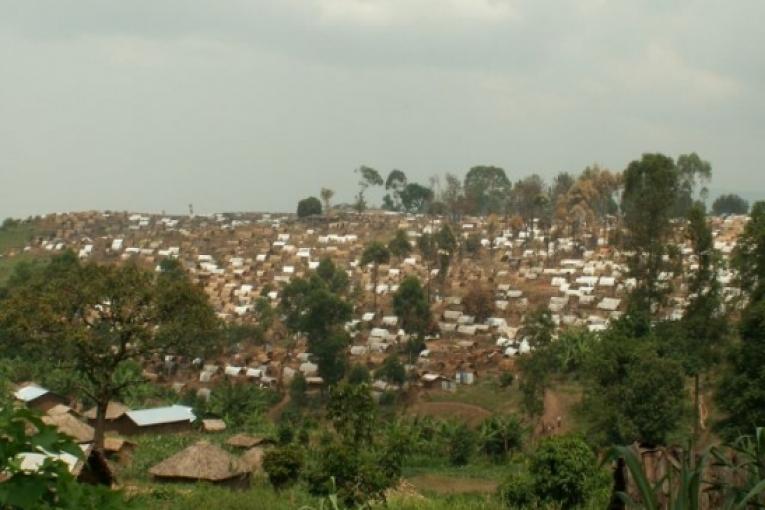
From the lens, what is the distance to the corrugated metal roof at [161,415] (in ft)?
88.2

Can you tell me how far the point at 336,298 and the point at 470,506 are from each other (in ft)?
92.5

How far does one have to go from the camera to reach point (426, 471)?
2281 centimetres

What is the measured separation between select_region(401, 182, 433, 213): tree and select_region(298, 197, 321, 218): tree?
43.5 ft

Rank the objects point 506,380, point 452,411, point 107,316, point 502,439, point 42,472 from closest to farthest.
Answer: point 42,472, point 107,316, point 502,439, point 452,411, point 506,380

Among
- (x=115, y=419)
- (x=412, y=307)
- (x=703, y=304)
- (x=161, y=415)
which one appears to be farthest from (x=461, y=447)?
→ (x=412, y=307)

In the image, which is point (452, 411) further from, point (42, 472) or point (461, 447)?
point (42, 472)

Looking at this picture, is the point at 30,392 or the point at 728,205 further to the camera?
the point at 728,205

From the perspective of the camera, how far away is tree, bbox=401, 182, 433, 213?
8656 centimetres

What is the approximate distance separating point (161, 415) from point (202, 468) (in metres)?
10.6

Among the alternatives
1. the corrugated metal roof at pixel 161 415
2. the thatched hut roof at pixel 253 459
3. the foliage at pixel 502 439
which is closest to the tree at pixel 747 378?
the foliage at pixel 502 439

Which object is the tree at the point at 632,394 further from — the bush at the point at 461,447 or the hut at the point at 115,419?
the hut at the point at 115,419

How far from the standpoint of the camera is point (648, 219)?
25.2 m

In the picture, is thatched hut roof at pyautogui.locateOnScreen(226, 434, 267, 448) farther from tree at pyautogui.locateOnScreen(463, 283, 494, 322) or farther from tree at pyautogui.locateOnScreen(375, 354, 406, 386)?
tree at pyautogui.locateOnScreen(463, 283, 494, 322)

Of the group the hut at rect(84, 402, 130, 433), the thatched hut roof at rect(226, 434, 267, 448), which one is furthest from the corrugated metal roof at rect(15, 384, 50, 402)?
the thatched hut roof at rect(226, 434, 267, 448)
